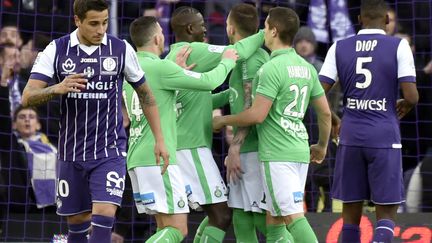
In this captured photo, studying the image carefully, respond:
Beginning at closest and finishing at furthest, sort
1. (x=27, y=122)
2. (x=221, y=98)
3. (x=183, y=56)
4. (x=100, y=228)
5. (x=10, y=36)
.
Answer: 1. (x=100, y=228)
2. (x=183, y=56)
3. (x=221, y=98)
4. (x=27, y=122)
5. (x=10, y=36)

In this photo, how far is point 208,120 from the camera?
8102mm

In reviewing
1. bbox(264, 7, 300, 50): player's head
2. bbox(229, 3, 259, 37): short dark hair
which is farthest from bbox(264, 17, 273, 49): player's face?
bbox(229, 3, 259, 37): short dark hair

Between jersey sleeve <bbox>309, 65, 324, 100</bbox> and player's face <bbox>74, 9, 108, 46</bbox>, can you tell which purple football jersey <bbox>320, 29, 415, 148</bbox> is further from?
player's face <bbox>74, 9, 108, 46</bbox>

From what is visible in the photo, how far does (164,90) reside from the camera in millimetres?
7598

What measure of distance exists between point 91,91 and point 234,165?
140 centimetres

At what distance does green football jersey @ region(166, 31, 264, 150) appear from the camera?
26.2 feet

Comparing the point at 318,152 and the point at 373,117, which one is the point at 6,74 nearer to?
the point at 318,152

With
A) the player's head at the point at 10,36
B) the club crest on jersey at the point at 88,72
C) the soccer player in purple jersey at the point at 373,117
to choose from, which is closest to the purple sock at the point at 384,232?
the soccer player in purple jersey at the point at 373,117

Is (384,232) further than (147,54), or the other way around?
(384,232)

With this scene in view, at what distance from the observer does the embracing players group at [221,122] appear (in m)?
7.12

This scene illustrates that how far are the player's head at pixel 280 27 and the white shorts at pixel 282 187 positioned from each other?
0.85m

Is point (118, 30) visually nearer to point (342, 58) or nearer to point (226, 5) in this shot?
point (226, 5)

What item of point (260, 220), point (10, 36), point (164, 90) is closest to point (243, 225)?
point (260, 220)

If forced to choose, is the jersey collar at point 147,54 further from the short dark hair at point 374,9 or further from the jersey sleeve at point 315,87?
the short dark hair at point 374,9
